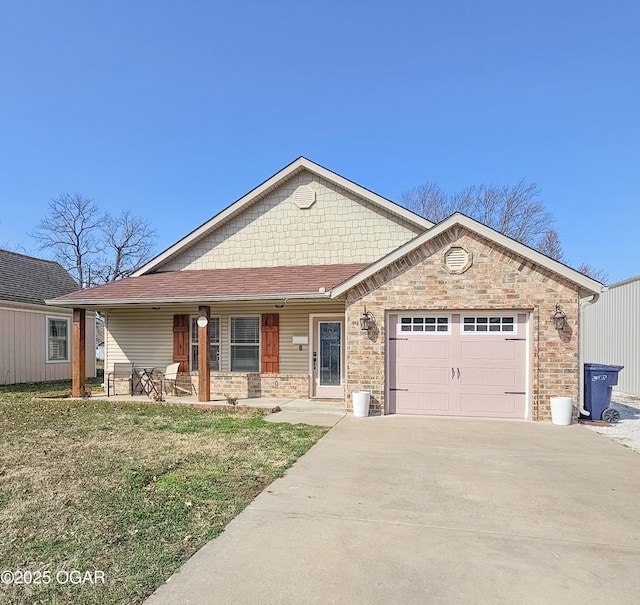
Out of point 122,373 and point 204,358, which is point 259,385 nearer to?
point 204,358

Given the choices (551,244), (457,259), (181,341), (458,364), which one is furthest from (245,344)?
(551,244)

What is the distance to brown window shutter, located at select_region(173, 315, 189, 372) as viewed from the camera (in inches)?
481

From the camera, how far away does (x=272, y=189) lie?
41.8 feet

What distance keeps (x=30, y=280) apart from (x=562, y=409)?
18335 mm

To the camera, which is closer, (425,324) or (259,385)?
(425,324)

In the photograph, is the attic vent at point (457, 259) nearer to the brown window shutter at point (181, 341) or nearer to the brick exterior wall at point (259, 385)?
the brick exterior wall at point (259, 385)

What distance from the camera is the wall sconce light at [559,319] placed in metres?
8.47

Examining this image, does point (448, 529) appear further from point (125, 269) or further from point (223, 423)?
point (125, 269)

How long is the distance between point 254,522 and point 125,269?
117 feet

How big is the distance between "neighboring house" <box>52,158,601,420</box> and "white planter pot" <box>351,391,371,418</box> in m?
0.26

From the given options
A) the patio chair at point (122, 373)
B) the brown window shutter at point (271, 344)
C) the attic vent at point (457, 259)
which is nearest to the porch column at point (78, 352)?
the patio chair at point (122, 373)

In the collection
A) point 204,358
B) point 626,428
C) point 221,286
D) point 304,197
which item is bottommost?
point 626,428

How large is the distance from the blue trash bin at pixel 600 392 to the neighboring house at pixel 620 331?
18.0 feet

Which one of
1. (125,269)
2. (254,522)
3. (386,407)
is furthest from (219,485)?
(125,269)
